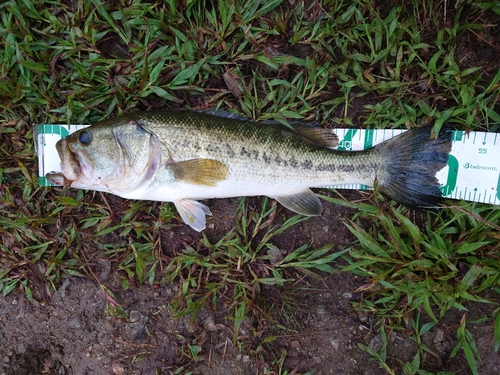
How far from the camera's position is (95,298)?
3354mm

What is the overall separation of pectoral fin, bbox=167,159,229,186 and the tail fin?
133 centimetres

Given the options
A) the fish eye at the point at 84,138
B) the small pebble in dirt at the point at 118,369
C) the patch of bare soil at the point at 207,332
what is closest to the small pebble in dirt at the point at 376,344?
the patch of bare soil at the point at 207,332

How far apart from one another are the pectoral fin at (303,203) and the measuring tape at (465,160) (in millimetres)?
259

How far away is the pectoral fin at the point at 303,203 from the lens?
3.06 meters

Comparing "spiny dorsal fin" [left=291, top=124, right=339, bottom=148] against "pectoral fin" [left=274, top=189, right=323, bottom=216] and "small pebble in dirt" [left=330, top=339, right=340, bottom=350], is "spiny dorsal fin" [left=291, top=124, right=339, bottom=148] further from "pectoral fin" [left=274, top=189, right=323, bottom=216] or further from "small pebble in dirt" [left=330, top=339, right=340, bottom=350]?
"small pebble in dirt" [left=330, top=339, right=340, bottom=350]

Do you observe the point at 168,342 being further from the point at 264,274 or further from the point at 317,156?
the point at 317,156

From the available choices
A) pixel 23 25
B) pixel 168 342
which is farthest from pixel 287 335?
pixel 23 25

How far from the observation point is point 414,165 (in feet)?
9.67

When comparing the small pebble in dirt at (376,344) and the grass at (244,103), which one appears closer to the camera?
the grass at (244,103)

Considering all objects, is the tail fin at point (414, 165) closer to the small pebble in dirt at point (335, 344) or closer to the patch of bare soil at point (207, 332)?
the patch of bare soil at point (207, 332)

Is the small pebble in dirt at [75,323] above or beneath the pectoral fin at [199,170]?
beneath

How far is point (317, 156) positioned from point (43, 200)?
8.21 ft

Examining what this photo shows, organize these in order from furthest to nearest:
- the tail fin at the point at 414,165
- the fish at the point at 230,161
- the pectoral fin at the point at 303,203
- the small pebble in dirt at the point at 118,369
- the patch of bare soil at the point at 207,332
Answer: the small pebble in dirt at the point at 118,369
the patch of bare soil at the point at 207,332
the pectoral fin at the point at 303,203
the tail fin at the point at 414,165
the fish at the point at 230,161

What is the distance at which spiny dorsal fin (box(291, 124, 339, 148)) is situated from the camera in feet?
10.0
